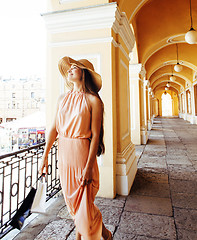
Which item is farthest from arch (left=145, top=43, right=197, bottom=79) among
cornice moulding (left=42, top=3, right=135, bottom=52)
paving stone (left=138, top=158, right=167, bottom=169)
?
cornice moulding (left=42, top=3, right=135, bottom=52)

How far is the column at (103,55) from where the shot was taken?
2688mm

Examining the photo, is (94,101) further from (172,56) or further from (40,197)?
(172,56)

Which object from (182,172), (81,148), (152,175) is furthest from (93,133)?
(182,172)

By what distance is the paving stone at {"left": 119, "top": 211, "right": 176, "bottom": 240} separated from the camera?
74.7 inches

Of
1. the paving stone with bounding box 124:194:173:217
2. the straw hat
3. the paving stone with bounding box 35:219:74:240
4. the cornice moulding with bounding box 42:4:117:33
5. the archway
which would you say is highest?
the archway

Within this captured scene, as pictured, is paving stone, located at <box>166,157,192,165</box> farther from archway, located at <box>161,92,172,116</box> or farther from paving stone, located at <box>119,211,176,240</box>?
archway, located at <box>161,92,172,116</box>

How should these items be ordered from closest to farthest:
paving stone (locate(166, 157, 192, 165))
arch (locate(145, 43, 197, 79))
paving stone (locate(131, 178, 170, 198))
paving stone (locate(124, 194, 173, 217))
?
paving stone (locate(124, 194, 173, 217)), paving stone (locate(131, 178, 170, 198)), paving stone (locate(166, 157, 192, 165)), arch (locate(145, 43, 197, 79))

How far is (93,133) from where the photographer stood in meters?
1.38

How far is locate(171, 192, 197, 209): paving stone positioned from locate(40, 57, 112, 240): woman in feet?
5.50

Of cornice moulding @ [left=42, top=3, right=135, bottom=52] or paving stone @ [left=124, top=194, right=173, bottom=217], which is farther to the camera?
cornice moulding @ [left=42, top=3, right=135, bottom=52]

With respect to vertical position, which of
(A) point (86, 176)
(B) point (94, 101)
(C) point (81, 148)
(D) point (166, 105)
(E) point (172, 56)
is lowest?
(A) point (86, 176)

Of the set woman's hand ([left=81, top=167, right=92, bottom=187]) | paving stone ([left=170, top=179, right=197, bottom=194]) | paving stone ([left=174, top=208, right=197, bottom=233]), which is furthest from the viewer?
paving stone ([left=170, top=179, right=197, bottom=194])

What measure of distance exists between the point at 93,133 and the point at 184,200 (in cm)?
221

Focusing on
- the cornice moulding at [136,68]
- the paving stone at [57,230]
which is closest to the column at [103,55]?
the paving stone at [57,230]
